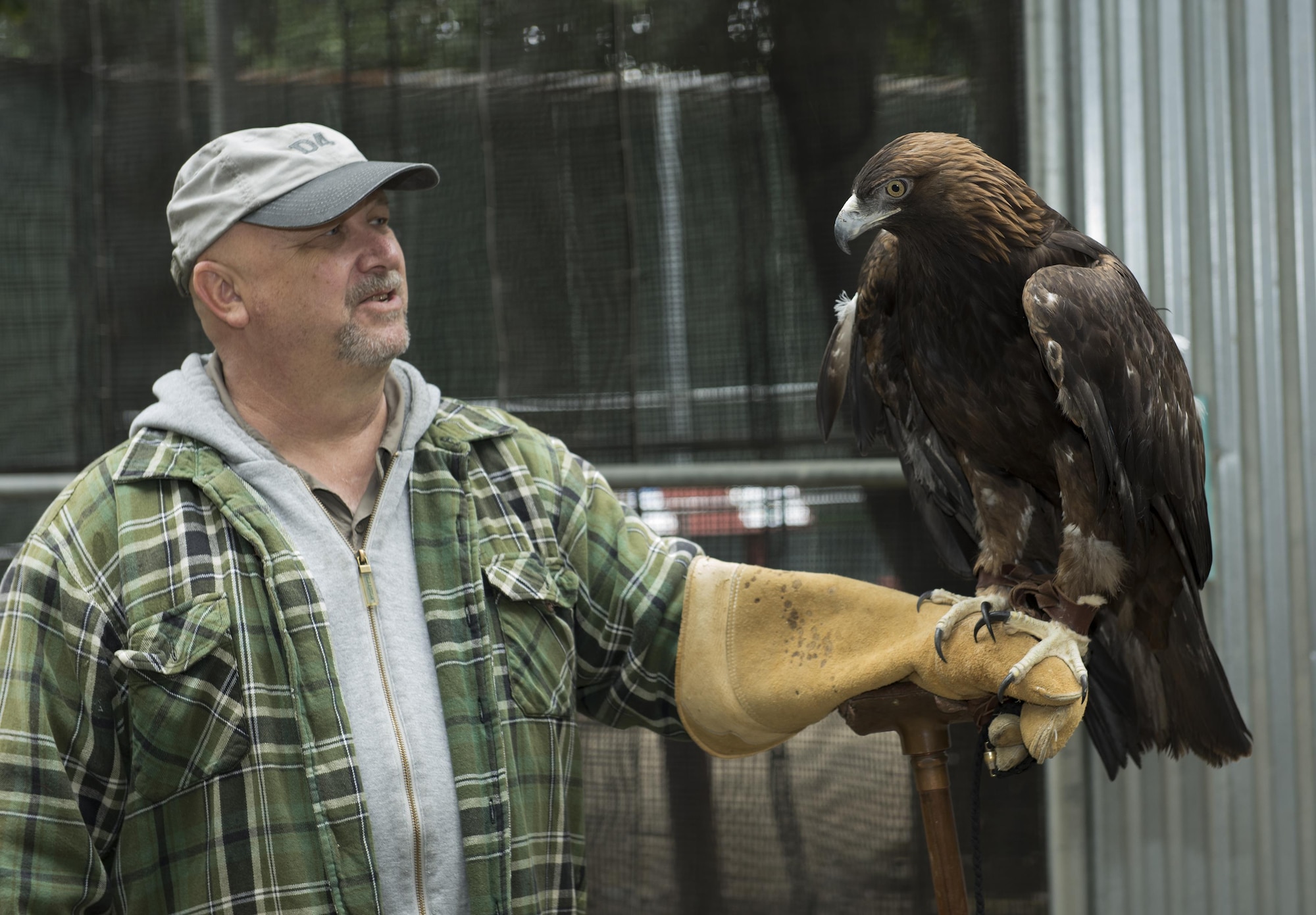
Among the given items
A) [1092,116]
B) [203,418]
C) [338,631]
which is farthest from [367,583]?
[1092,116]

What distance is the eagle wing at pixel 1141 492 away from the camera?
1705 millimetres

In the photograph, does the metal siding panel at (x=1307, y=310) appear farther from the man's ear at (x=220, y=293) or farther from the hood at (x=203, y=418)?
the man's ear at (x=220, y=293)

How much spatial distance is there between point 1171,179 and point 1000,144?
39 centimetres

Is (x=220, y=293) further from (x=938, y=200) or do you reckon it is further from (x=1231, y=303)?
(x=1231, y=303)

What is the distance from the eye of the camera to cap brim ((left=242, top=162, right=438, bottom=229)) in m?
1.79

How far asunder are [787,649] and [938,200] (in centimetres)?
78

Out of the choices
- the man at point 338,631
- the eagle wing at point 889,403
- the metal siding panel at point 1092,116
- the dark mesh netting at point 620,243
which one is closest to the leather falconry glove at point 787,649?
the man at point 338,631

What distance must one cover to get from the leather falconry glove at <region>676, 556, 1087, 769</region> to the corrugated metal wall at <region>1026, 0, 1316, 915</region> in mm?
1074

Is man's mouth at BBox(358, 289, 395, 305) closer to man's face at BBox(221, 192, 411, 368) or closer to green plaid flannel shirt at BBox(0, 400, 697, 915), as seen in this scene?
man's face at BBox(221, 192, 411, 368)

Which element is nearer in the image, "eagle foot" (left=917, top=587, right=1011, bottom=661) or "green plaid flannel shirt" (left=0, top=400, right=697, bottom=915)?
"green plaid flannel shirt" (left=0, top=400, right=697, bottom=915)

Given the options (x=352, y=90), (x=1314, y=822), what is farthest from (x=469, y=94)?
(x=1314, y=822)

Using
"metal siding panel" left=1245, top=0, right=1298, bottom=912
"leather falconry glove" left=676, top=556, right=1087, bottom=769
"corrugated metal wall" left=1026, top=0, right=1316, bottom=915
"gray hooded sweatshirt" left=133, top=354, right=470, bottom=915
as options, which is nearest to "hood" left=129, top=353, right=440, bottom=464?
"gray hooded sweatshirt" left=133, top=354, right=470, bottom=915

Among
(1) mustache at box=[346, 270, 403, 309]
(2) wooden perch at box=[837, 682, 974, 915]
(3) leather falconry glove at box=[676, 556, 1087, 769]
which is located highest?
(1) mustache at box=[346, 270, 403, 309]

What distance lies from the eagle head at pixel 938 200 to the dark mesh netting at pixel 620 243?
0.84 metres
